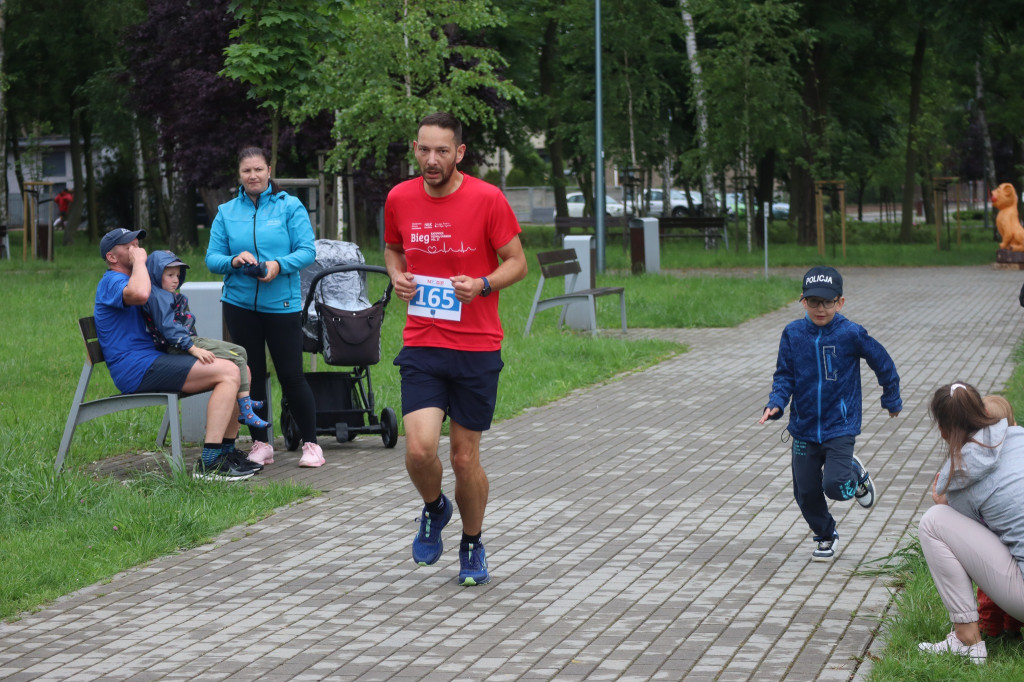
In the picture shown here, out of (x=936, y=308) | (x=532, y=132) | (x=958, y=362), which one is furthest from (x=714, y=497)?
(x=532, y=132)

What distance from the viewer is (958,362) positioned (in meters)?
13.2

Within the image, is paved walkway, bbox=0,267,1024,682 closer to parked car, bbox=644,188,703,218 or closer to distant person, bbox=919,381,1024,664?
distant person, bbox=919,381,1024,664

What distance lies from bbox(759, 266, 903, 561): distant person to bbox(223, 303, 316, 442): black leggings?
3399 millimetres

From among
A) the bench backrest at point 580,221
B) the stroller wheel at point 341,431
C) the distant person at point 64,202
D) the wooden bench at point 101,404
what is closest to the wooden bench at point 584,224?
the bench backrest at point 580,221

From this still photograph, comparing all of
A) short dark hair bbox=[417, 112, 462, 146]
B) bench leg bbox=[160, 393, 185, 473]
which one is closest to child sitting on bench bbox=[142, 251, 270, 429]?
bench leg bbox=[160, 393, 185, 473]

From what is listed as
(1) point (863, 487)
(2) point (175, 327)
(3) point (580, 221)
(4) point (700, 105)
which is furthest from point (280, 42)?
(4) point (700, 105)

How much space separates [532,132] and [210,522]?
40.8 metres

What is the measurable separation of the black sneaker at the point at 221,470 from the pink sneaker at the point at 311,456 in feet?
1.70

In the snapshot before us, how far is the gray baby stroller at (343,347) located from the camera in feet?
28.9

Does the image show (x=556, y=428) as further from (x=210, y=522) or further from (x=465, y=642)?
(x=465, y=642)

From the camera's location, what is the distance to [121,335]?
806cm

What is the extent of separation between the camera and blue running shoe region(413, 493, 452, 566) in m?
6.17

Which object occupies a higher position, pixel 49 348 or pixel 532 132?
pixel 532 132

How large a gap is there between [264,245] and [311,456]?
4.37 feet
